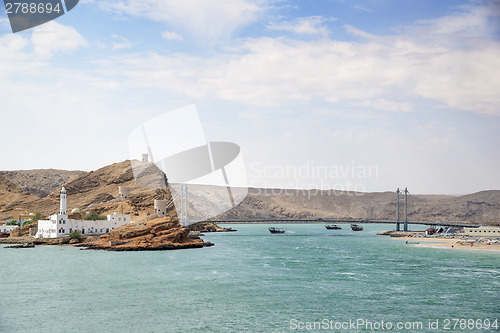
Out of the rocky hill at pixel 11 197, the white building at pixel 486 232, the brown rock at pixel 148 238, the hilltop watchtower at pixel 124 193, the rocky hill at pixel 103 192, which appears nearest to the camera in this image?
the brown rock at pixel 148 238

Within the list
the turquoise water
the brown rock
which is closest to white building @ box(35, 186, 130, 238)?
the brown rock

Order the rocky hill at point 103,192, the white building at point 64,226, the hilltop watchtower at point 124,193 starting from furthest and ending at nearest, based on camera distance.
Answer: the hilltop watchtower at point 124,193 → the rocky hill at point 103,192 → the white building at point 64,226

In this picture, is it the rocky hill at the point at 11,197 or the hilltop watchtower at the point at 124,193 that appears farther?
the rocky hill at the point at 11,197

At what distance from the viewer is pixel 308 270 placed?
5381 centimetres

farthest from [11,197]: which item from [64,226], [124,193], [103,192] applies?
[64,226]

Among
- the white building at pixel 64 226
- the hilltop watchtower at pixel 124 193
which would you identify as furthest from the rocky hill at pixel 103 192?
the white building at pixel 64 226

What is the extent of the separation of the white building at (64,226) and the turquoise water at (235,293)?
2928 centimetres

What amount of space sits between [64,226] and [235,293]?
6472 centimetres

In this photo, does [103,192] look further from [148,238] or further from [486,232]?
[486,232]

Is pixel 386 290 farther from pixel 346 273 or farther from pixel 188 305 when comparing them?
pixel 188 305

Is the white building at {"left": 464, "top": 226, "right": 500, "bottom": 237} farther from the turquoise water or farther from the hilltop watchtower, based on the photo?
the hilltop watchtower

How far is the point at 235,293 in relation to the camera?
3922cm

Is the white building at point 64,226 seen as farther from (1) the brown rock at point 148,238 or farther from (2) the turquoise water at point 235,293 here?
(2) the turquoise water at point 235,293

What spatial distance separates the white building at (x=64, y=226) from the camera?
3654 inches
